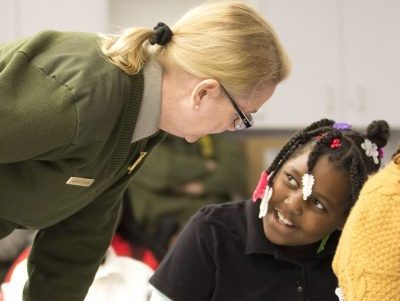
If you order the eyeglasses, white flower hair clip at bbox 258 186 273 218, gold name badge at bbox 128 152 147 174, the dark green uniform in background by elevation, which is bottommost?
the dark green uniform in background

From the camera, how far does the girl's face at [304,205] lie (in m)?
1.45

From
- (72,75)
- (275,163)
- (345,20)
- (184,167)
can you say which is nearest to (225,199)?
(184,167)

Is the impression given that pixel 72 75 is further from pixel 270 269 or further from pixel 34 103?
pixel 270 269

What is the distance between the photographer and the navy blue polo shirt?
1479mm

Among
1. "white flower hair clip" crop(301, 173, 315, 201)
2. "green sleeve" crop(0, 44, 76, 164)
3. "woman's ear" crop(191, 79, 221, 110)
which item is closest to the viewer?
"green sleeve" crop(0, 44, 76, 164)

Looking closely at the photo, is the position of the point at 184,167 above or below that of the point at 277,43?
below

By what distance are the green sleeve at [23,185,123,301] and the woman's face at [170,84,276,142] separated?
0.26 meters

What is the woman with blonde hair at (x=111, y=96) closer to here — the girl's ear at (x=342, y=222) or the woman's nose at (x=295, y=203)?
the woman's nose at (x=295, y=203)

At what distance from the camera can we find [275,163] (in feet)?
5.11

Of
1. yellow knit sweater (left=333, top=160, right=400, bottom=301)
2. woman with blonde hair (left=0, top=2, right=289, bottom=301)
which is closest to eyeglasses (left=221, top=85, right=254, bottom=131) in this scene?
woman with blonde hair (left=0, top=2, right=289, bottom=301)

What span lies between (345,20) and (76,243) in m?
2.25

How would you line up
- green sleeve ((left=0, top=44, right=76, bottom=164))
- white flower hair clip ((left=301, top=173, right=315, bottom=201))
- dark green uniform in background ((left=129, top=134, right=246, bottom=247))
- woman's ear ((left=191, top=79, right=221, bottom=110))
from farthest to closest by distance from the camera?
dark green uniform in background ((left=129, top=134, right=246, bottom=247)) → white flower hair clip ((left=301, top=173, right=315, bottom=201)) → woman's ear ((left=191, top=79, right=221, bottom=110)) → green sleeve ((left=0, top=44, right=76, bottom=164))

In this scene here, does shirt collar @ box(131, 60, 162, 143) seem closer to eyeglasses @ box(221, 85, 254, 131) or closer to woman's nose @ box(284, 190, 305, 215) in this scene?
eyeglasses @ box(221, 85, 254, 131)

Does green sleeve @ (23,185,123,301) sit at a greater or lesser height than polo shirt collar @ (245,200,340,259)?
lesser
